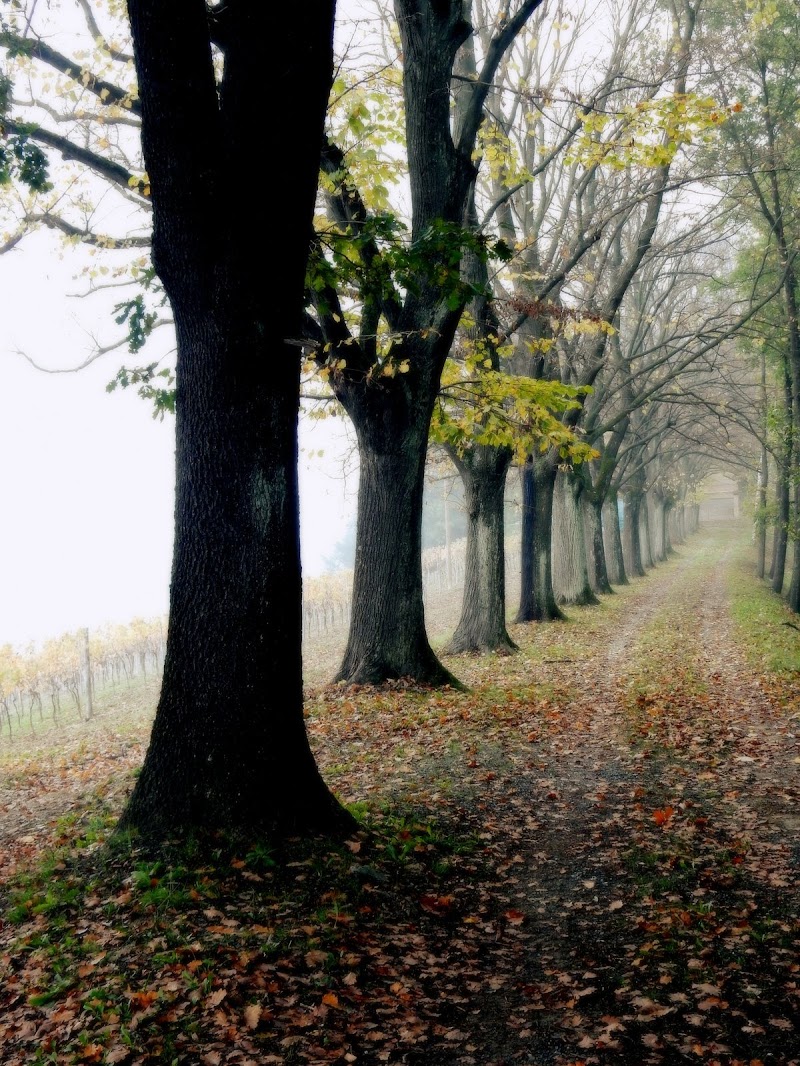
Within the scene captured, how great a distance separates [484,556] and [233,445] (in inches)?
477

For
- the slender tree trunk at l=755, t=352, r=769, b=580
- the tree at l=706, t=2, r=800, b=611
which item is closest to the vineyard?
the slender tree trunk at l=755, t=352, r=769, b=580

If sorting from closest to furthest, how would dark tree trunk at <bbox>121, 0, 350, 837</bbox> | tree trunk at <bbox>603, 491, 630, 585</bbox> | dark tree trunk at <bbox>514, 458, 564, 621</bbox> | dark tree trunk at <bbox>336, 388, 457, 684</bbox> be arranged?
dark tree trunk at <bbox>121, 0, 350, 837</bbox> < dark tree trunk at <bbox>336, 388, 457, 684</bbox> < dark tree trunk at <bbox>514, 458, 564, 621</bbox> < tree trunk at <bbox>603, 491, 630, 585</bbox>

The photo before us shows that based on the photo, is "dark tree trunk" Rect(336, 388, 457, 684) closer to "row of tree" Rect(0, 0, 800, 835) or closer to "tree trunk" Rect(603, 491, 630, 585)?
"row of tree" Rect(0, 0, 800, 835)

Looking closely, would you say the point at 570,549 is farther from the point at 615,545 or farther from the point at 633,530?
the point at 633,530

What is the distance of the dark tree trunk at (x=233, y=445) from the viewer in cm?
532

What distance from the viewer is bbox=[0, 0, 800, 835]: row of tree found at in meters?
5.37

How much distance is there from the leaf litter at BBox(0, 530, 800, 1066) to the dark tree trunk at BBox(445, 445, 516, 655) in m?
7.96

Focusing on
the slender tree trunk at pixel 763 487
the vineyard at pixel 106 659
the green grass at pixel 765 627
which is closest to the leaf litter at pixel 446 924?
the green grass at pixel 765 627

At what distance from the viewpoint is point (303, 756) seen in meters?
5.82

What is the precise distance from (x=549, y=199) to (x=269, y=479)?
56.9ft

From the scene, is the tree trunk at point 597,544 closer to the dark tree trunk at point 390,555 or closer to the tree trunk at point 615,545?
the tree trunk at point 615,545

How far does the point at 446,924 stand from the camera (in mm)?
5090

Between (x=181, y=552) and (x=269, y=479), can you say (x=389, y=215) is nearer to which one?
(x=269, y=479)

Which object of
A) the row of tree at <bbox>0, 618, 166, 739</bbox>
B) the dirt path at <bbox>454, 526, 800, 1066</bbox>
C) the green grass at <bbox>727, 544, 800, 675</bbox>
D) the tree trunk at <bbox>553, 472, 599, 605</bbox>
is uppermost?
the tree trunk at <bbox>553, 472, 599, 605</bbox>
